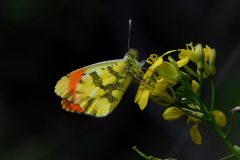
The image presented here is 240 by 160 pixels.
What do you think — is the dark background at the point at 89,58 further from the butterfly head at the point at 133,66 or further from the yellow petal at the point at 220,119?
the yellow petal at the point at 220,119

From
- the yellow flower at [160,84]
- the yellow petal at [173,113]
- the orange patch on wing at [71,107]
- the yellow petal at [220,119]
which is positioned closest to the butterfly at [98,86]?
the orange patch on wing at [71,107]

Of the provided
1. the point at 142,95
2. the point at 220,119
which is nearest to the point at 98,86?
the point at 142,95

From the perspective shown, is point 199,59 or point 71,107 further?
point 71,107

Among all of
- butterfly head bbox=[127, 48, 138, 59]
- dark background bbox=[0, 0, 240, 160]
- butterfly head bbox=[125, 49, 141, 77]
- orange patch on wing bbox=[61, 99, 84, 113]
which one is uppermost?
butterfly head bbox=[127, 48, 138, 59]

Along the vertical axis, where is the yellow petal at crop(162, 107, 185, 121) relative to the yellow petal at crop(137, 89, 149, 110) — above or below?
below

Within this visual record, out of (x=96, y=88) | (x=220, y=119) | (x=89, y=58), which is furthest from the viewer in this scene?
(x=89, y=58)

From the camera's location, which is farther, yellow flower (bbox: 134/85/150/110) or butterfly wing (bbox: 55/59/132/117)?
butterfly wing (bbox: 55/59/132/117)

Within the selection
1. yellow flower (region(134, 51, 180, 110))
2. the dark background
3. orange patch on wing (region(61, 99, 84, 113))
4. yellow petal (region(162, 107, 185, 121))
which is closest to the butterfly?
orange patch on wing (region(61, 99, 84, 113))

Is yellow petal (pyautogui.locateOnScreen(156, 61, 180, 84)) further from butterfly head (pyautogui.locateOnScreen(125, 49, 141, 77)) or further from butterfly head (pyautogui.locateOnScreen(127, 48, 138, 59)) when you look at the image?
butterfly head (pyautogui.locateOnScreen(127, 48, 138, 59))

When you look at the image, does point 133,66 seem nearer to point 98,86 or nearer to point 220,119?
point 98,86
